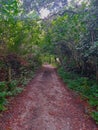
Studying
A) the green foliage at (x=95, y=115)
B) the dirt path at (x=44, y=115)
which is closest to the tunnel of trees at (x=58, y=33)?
the green foliage at (x=95, y=115)

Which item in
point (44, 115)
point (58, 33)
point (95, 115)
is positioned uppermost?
point (58, 33)

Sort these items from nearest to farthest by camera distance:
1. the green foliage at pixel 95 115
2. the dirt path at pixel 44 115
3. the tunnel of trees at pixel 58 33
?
the dirt path at pixel 44 115 < the green foliage at pixel 95 115 < the tunnel of trees at pixel 58 33

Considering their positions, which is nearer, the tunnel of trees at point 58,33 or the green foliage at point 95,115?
the green foliage at point 95,115

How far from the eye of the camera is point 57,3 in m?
18.2

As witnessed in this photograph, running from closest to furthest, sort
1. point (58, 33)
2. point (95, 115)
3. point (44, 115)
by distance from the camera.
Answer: point (44, 115), point (95, 115), point (58, 33)

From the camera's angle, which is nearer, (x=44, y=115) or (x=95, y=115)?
(x=44, y=115)

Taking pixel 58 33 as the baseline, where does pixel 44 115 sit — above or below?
below

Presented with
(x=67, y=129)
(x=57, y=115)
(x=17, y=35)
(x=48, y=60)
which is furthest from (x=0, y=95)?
(x=48, y=60)

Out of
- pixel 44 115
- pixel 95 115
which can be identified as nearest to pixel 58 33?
pixel 95 115

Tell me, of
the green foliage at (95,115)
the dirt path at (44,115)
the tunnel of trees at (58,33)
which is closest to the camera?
the dirt path at (44,115)

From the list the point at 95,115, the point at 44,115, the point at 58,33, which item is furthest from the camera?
the point at 58,33

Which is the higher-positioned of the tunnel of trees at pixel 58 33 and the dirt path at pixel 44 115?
the tunnel of trees at pixel 58 33

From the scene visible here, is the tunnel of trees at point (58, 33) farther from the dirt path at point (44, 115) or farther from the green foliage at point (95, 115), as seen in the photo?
the dirt path at point (44, 115)

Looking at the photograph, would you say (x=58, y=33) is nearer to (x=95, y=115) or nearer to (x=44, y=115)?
(x=95, y=115)
